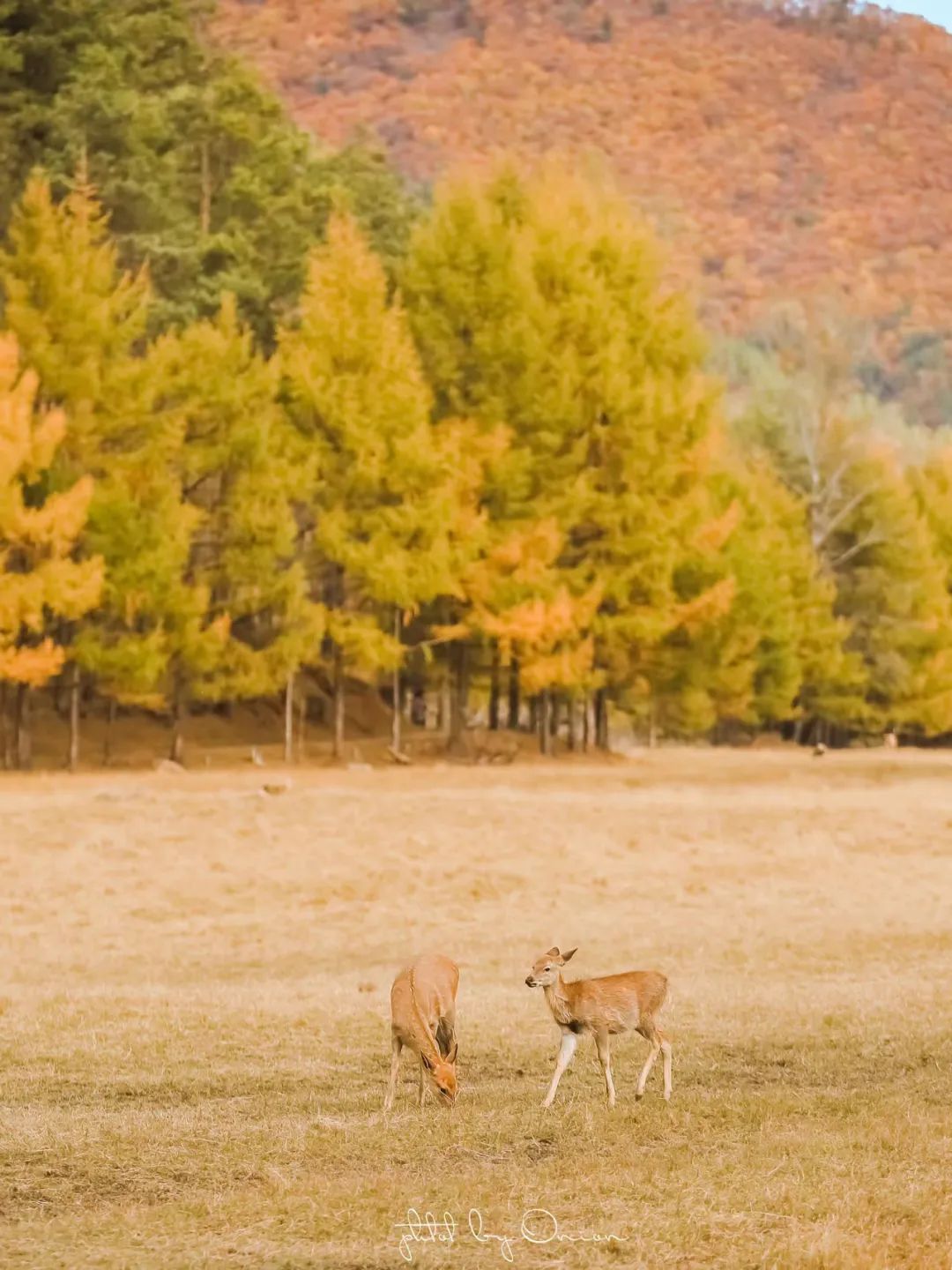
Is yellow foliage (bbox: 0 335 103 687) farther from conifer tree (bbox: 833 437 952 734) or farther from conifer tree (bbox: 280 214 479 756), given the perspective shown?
conifer tree (bbox: 833 437 952 734)

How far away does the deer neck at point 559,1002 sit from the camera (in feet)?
26.8

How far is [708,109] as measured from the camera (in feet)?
563

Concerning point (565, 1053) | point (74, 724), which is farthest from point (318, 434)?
point (565, 1053)

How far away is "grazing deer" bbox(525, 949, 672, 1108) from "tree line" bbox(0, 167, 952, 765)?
2065 centimetres

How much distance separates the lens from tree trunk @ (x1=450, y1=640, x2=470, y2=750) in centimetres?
3578

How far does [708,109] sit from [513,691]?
469 ft

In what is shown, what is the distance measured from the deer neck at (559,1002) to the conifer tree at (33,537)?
20637 mm

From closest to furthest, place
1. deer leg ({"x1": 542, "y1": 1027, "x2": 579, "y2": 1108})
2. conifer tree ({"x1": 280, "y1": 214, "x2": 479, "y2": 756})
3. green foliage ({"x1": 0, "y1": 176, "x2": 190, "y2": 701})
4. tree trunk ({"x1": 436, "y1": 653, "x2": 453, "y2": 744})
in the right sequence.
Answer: deer leg ({"x1": 542, "y1": 1027, "x2": 579, "y2": 1108}), green foliage ({"x1": 0, "y1": 176, "x2": 190, "y2": 701}), conifer tree ({"x1": 280, "y1": 214, "x2": 479, "y2": 756}), tree trunk ({"x1": 436, "y1": 653, "x2": 453, "y2": 744})

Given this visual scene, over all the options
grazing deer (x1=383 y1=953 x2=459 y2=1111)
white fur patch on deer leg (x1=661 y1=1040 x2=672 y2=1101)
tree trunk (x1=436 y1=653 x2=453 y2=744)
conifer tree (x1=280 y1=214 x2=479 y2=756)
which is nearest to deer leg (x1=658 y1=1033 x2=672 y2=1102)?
white fur patch on deer leg (x1=661 y1=1040 x2=672 y2=1101)

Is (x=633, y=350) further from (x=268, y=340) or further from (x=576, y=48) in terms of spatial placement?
(x=576, y=48)

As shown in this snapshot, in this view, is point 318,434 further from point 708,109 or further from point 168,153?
point 708,109

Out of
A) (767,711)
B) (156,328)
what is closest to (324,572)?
(156,328)

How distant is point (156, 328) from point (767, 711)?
20.3 meters

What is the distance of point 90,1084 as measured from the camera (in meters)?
9.73
